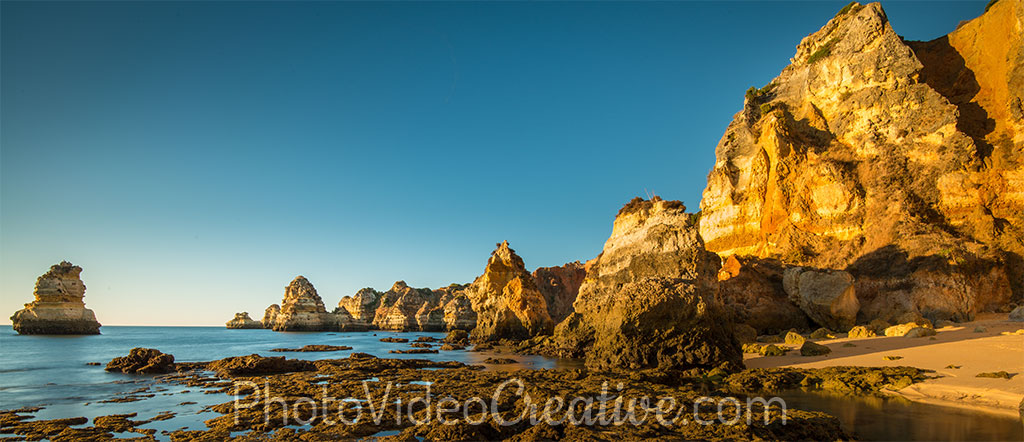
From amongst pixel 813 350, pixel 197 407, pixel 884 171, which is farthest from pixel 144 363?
pixel 884 171

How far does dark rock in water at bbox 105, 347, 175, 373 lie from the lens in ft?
56.6

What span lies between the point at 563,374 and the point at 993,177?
32249mm

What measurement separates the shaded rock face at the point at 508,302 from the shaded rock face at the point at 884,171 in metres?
18.5

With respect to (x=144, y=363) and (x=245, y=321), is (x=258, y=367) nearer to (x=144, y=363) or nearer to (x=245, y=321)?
(x=144, y=363)

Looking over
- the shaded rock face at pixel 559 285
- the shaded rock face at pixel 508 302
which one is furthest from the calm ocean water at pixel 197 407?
the shaded rock face at pixel 559 285

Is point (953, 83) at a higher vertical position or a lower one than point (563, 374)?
higher

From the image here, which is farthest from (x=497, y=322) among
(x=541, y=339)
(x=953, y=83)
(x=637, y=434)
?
(x=953, y=83)

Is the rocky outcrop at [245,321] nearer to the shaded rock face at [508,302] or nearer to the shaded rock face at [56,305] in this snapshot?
the shaded rock face at [56,305]

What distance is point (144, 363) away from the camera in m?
17.8

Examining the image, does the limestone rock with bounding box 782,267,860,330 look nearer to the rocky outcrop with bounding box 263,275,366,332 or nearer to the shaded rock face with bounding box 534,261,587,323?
the shaded rock face with bounding box 534,261,587,323

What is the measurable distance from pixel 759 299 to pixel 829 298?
4015 mm

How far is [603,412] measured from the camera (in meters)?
8.73

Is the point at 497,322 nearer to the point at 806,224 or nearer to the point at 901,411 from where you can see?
the point at 806,224

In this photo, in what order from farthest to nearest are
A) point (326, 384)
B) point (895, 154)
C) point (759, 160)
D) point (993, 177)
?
point (759, 160), point (895, 154), point (993, 177), point (326, 384)
